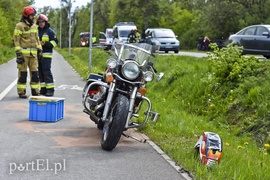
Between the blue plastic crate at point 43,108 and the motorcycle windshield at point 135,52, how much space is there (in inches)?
79.1

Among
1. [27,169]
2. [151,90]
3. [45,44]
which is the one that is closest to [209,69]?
[151,90]

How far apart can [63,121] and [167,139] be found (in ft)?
7.56

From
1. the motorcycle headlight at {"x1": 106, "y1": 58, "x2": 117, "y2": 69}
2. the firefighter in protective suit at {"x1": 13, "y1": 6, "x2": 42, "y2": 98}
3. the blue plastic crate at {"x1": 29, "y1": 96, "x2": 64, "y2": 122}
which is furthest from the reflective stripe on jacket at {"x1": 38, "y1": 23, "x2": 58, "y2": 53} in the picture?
the motorcycle headlight at {"x1": 106, "y1": 58, "x2": 117, "y2": 69}

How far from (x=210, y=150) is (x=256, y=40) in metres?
13.2

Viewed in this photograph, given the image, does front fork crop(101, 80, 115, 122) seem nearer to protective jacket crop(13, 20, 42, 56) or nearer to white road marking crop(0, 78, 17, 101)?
protective jacket crop(13, 20, 42, 56)

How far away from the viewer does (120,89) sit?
23.4ft

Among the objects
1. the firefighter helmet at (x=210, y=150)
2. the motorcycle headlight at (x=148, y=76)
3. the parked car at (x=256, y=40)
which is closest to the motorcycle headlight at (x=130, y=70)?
the motorcycle headlight at (x=148, y=76)

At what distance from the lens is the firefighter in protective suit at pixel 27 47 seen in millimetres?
11500

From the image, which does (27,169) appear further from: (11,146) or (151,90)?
(151,90)

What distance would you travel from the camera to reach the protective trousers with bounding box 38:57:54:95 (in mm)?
12227

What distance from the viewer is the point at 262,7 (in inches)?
2125

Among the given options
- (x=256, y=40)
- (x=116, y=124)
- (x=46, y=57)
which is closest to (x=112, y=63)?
(x=116, y=124)

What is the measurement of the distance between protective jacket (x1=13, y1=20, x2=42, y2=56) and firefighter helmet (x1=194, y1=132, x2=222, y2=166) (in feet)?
21.4

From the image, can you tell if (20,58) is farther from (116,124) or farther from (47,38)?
(116,124)
